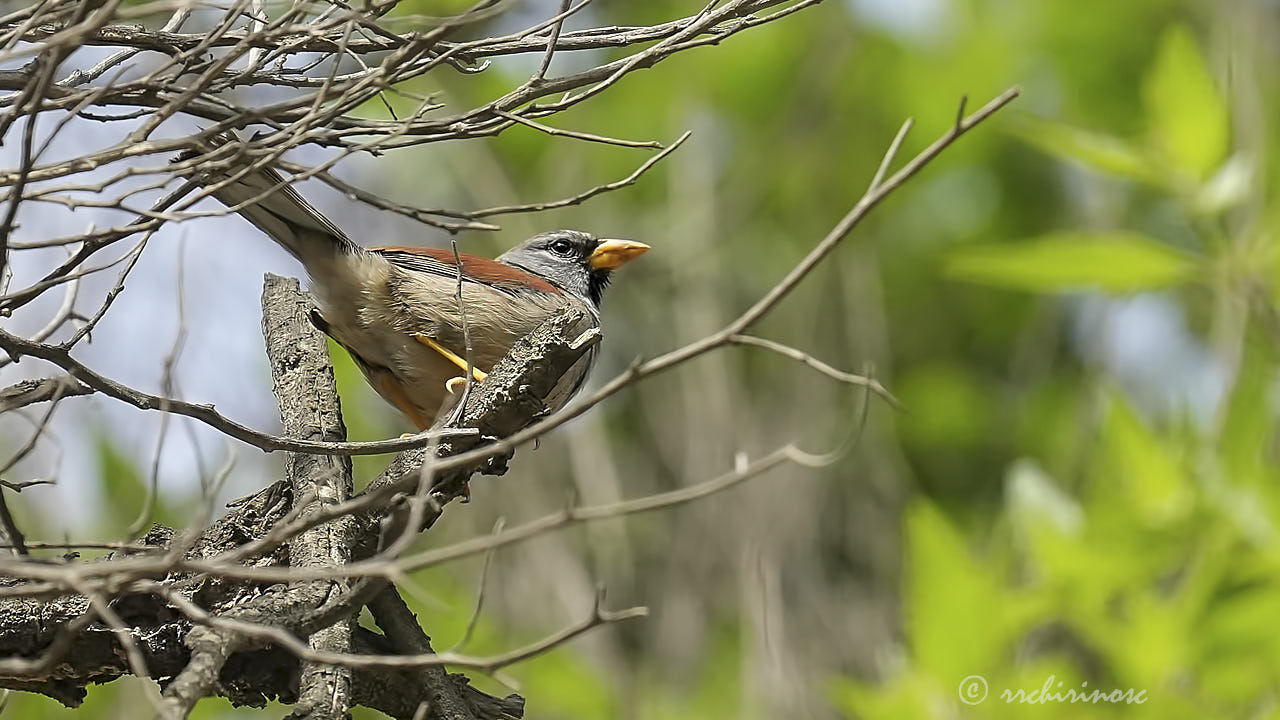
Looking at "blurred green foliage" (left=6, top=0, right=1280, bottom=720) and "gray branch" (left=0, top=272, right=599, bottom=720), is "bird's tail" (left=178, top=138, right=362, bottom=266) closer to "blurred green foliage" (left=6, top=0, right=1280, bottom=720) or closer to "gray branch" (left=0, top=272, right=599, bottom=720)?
"gray branch" (left=0, top=272, right=599, bottom=720)

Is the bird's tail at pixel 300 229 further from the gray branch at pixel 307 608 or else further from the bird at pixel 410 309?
the gray branch at pixel 307 608

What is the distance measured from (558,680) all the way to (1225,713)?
277 centimetres

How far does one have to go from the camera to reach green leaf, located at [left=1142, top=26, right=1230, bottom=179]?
364 centimetres

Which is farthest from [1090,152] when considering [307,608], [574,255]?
[307,608]

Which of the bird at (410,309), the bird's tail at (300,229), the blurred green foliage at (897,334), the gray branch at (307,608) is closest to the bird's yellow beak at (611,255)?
the bird at (410,309)

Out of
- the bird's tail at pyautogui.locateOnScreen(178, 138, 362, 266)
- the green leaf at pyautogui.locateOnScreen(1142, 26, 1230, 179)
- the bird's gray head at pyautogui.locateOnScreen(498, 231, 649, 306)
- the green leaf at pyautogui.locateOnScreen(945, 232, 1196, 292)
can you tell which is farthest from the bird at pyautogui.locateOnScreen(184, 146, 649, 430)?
the green leaf at pyautogui.locateOnScreen(1142, 26, 1230, 179)

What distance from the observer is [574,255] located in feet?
17.4

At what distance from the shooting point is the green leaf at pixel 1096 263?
140 inches

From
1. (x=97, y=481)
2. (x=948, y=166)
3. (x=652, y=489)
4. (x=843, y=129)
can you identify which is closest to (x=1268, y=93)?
(x=948, y=166)

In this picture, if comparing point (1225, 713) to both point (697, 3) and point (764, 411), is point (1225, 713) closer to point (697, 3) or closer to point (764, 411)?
point (764, 411)

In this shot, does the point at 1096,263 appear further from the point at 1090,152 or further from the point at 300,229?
the point at 300,229

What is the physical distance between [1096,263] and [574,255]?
2234 millimetres

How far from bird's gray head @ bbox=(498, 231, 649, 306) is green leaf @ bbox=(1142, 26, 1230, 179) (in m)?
2.09

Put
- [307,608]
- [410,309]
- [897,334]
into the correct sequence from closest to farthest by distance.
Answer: [307,608] < [410,309] < [897,334]
